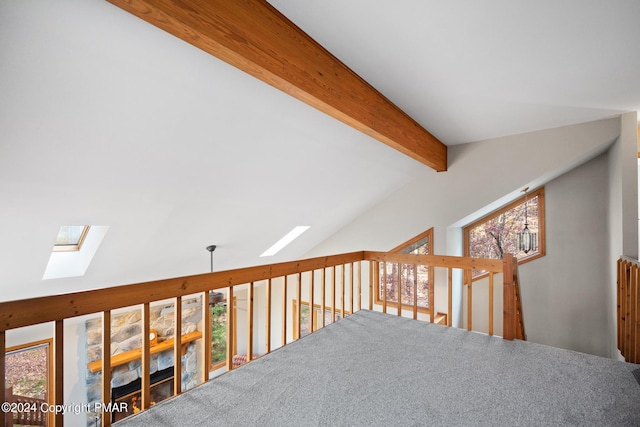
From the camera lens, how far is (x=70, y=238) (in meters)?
3.25

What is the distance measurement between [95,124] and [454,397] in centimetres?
274

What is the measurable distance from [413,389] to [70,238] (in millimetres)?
3653

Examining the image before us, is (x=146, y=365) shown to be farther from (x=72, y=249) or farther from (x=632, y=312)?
(x=632, y=312)

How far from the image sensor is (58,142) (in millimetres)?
1881

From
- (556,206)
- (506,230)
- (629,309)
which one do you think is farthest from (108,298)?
(556,206)

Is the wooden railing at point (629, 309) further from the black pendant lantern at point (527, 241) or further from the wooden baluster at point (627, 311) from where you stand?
the black pendant lantern at point (527, 241)

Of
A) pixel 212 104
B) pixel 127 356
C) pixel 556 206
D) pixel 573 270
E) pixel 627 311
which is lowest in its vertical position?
pixel 127 356

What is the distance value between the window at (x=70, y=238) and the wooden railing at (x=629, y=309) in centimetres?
516

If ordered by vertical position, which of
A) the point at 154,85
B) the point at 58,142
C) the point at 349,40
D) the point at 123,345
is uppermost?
the point at 349,40

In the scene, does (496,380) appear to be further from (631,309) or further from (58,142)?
(58,142)

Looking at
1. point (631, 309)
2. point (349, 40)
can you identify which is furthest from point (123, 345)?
point (631, 309)

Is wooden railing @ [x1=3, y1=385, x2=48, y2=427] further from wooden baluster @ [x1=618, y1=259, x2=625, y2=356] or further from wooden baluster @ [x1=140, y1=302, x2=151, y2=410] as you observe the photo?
wooden baluster @ [x1=618, y1=259, x2=625, y2=356]

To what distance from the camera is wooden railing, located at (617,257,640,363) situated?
2471mm

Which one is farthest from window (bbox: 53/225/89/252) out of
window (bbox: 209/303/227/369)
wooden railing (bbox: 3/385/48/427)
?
window (bbox: 209/303/227/369)
